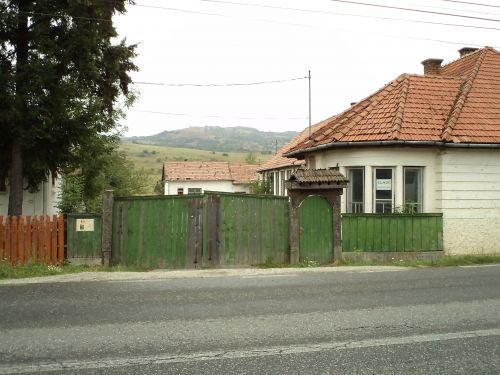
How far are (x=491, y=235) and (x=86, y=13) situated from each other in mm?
14069

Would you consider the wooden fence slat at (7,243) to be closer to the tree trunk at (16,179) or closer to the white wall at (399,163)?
the tree trunk at (16,179)

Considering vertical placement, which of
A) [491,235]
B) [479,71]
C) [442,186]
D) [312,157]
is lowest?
[491,235]

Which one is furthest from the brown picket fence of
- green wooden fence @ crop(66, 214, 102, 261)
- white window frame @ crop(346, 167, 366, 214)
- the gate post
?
white window frame @ crop(346, 167, 366, 214)

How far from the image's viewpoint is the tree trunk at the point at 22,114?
13016mm

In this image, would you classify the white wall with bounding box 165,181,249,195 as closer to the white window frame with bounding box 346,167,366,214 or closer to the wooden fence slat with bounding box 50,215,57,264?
the white window frame with bounding box 346,167,366,214

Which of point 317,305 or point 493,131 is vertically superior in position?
point 493,131

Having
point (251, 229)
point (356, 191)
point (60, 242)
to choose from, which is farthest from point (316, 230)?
point (60, 242)

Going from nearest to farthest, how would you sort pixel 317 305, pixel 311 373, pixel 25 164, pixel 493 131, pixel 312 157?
pixel 311 373, pixel 317 305, pixel 25 164, pixel 493 131, pixel 312 157

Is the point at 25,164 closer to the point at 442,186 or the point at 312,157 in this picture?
the point at 312,157

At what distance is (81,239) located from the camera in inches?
484

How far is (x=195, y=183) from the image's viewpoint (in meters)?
56.8

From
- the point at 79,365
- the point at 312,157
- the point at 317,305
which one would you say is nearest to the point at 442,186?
the point at 312,157

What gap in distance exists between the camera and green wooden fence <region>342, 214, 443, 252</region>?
13750 millimetres

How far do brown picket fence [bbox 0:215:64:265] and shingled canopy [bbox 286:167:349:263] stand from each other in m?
6.04
